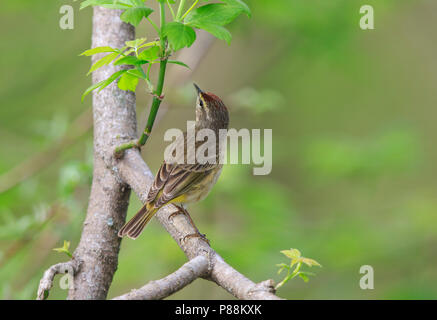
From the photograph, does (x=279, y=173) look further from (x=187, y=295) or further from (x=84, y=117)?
(x=84, y=117)

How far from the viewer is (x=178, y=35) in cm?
259

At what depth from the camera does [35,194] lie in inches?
218

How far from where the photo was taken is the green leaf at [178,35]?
2579 millimetres

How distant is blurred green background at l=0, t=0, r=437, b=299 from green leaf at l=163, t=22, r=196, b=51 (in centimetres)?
236

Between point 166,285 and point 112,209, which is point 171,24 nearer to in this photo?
point 166,285

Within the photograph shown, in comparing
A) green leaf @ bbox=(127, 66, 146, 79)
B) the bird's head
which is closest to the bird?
the bird's head

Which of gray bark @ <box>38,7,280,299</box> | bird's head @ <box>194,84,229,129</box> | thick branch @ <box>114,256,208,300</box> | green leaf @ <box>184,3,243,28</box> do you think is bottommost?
thick branch @ <box>114,256,208,300</box>

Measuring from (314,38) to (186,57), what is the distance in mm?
2120

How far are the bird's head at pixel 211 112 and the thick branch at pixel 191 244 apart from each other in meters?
1.64

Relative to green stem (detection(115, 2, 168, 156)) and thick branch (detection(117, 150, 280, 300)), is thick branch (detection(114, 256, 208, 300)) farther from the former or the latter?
green stem (detection(115, 2, 168, 156))

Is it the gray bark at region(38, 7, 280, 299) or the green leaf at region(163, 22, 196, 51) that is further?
the gray bark at region(38, 7, 280, 299)

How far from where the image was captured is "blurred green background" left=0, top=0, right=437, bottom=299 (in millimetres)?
5691

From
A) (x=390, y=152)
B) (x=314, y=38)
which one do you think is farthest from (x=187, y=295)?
(x=314, y=38)

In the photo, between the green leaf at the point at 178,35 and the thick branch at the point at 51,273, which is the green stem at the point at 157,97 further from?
the thick branch at the point at 51,273
